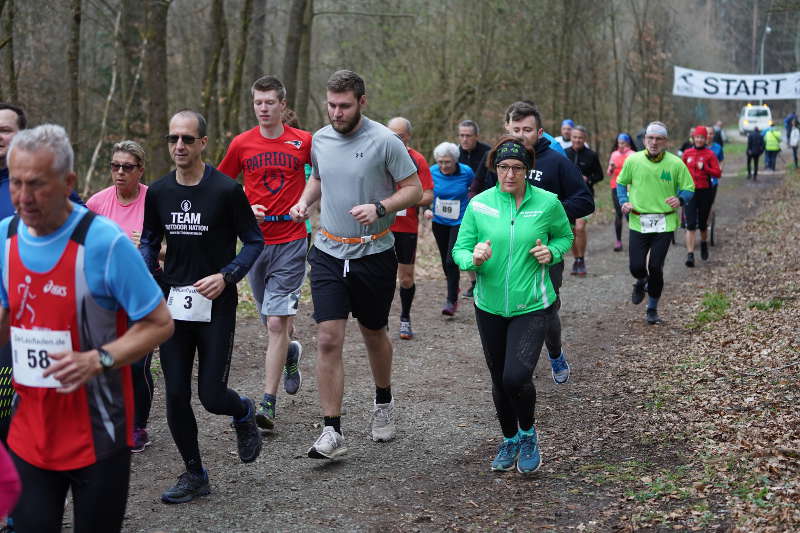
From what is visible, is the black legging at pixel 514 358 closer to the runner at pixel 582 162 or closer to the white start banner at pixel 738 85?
the runner at pixel 582 162

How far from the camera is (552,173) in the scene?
756cm

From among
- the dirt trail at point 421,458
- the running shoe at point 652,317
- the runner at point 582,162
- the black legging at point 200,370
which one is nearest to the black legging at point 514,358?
the dirt trail at point 421,458

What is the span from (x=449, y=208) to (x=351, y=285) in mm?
4856

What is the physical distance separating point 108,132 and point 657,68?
82.5ft

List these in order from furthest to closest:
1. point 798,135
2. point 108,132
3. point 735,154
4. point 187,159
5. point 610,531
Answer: point 735,154, point 798,135, point 108,132, point 187,159, point 610,531

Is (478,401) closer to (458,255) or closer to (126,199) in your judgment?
(458,255)

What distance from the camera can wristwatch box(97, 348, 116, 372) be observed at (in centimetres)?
309

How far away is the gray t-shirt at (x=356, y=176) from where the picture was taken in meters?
5.97

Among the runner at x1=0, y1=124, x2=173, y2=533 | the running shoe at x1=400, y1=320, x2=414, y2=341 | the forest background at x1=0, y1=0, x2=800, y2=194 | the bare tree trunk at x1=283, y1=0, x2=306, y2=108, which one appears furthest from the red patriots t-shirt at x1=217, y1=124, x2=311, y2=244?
the bare tree trunk at x1=283, y1=0, x2=306, y2=108

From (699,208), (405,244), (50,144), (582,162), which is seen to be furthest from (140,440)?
(699,208)

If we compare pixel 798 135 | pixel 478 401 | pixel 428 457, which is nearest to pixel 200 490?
pixel 428 457

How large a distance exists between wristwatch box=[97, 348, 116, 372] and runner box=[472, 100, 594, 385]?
4514 millimetres

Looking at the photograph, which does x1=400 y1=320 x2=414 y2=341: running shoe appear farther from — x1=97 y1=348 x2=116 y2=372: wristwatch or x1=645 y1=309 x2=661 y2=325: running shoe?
x1=97 y1=348 x2=116 y2=372: wristwatch

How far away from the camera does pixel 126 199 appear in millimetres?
6320
